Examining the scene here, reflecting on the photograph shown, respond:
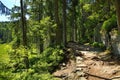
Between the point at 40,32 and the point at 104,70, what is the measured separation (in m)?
12.7

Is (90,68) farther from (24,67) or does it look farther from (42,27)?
(42,27)

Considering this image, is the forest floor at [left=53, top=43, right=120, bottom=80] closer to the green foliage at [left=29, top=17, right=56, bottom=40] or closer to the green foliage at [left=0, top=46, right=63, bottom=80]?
the green foliage at [left=0, top=46, right=63, bottom=80]

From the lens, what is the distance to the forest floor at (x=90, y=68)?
45.8 ft

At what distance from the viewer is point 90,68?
15.5 m

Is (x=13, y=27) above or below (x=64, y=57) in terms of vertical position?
above

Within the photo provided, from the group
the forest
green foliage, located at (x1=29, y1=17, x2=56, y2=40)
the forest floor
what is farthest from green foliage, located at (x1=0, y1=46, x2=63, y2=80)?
green foliage, located at (x1=29, y1=17, x2=56, y2=40)

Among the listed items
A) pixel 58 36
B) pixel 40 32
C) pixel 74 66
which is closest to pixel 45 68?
pixel 74 66

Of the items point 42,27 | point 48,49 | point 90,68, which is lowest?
point 90,68

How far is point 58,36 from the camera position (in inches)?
918

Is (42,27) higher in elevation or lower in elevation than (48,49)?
higher

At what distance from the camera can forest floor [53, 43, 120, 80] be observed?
1395 cm

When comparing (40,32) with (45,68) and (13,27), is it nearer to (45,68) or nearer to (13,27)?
(13,27)

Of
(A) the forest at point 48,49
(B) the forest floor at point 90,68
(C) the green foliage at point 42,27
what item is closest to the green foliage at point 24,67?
(A) the forest at point 48,49

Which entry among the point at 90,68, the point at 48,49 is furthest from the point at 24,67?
the point at 48,49
